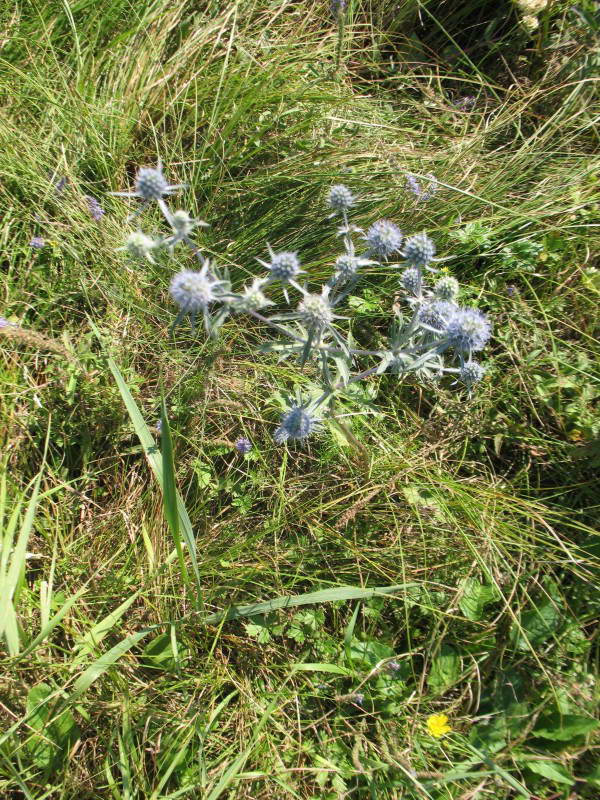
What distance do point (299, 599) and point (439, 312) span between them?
1.23m

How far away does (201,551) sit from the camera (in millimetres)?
2389

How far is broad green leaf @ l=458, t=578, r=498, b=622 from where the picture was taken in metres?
2.26

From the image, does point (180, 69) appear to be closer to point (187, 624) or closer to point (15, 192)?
point (15, 192)

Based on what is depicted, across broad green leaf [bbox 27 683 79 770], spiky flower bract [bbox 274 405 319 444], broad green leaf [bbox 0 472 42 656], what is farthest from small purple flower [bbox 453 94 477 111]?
broad green leaf [bbox 27 683 79 770]

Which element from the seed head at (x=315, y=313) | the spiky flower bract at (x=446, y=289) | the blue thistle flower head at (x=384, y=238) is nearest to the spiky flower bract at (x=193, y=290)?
the seed head at (x=315, y=313)

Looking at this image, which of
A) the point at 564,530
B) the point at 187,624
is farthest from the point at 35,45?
the point at 564,530

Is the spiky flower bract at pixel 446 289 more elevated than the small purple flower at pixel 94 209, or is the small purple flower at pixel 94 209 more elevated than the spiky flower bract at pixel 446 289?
the small purple flower at pixel 94 209

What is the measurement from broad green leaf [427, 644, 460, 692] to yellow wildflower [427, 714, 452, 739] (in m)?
0.11

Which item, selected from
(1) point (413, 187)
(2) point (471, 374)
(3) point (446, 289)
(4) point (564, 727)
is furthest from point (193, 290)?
(4) point (564, 727)

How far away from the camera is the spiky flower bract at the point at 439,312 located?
2070 mm

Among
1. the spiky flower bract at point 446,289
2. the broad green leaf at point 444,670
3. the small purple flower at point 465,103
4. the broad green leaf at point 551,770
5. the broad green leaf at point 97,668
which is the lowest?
the broad green leaf at point 551,770

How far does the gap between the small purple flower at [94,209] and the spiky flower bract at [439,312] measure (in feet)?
5.55

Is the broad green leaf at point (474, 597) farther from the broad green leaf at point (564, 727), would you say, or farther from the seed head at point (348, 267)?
the seed head at point (348, 267)

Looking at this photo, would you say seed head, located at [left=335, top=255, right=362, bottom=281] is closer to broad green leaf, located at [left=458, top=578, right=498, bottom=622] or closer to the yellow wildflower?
broad green leaf, located at [left=458, top=578, right=498, bottom=622]
